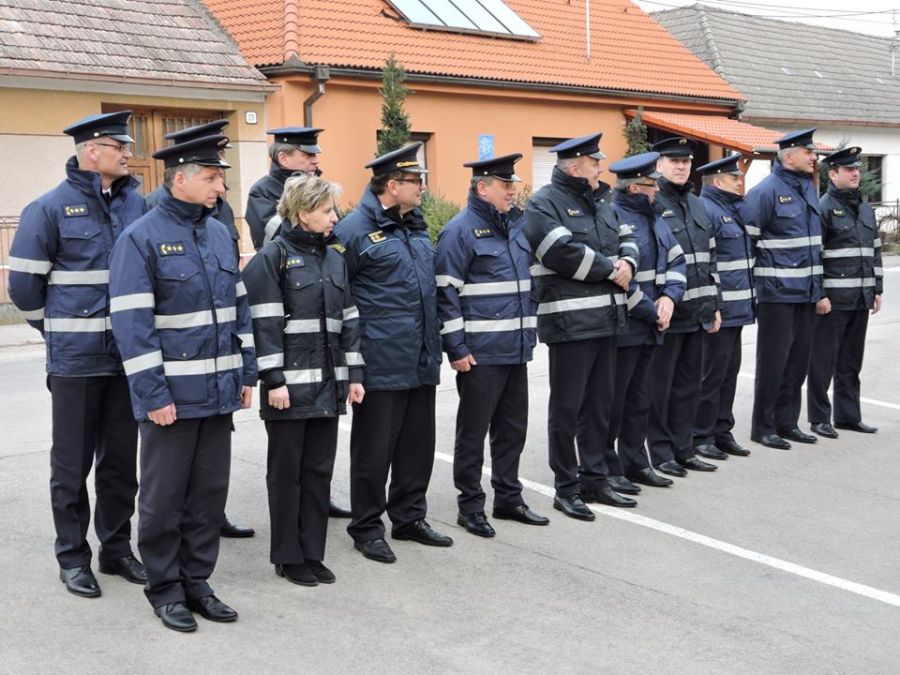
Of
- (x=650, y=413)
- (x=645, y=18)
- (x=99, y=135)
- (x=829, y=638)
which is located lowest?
(x=829, y=638)

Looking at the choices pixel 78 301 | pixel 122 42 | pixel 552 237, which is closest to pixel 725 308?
pixel 552 237

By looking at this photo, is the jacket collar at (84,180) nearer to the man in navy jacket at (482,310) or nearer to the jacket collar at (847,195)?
the man in navy jacket at (482,310)

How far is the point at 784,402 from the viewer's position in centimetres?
934

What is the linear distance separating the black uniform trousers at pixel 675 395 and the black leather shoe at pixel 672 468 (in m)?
0.04

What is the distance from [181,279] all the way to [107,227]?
689 millimetres

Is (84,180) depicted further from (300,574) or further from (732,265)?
(732,265)

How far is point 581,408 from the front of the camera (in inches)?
296

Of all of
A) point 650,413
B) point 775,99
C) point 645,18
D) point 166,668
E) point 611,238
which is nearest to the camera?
point 166,668

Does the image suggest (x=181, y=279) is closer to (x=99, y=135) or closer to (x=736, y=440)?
(x=99, y=135)

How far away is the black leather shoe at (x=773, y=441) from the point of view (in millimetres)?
9086

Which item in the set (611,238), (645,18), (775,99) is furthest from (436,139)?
(611,238)

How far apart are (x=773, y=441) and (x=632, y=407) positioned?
177 centimetres

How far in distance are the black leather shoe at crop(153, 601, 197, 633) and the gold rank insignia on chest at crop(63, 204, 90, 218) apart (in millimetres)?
1834

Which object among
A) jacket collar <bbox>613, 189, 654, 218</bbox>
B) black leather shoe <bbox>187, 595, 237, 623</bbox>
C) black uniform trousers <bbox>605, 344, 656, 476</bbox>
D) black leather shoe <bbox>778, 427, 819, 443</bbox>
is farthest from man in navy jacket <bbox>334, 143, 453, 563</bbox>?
black leather shoe <bbox>778, 427, 819, 443</bbox>
